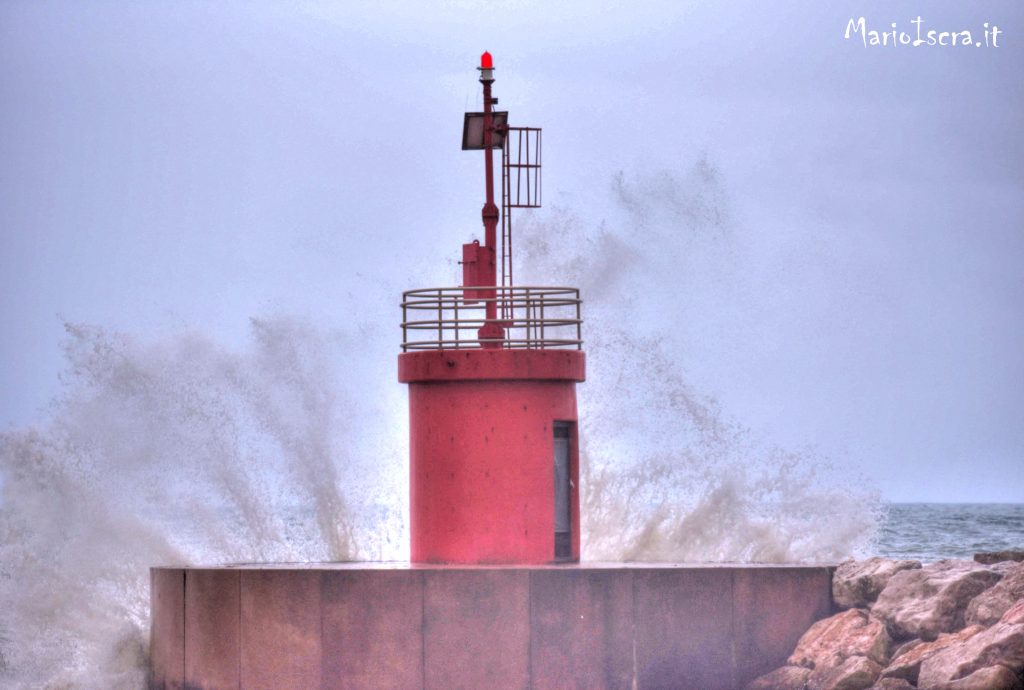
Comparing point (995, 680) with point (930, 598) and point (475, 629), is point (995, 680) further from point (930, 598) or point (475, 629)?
point (475, 629)

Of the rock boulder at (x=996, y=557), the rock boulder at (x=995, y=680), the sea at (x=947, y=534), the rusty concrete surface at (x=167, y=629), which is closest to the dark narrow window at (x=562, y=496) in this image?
the rusty concrete surface at (x=167, y=629)

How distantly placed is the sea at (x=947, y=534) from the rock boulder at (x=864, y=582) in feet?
54.4

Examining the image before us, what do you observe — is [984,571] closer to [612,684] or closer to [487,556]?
[612,684]

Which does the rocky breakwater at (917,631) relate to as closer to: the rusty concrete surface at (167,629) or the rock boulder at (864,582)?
the rock boulder at (864,582)

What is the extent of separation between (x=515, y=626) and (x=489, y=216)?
13.9 feet

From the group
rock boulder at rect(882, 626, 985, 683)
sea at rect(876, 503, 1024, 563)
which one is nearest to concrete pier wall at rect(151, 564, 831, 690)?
rock boulder at rect(882, 626, 985, 683)

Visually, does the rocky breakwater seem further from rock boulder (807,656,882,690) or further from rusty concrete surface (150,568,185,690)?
rusty concrete surface (150,568,185,690)

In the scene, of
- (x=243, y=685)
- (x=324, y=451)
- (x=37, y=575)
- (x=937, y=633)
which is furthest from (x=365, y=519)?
(x=937, y=633)

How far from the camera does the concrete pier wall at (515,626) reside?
15148 mm

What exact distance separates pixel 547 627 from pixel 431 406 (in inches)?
106

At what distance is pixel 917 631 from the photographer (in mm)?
14727

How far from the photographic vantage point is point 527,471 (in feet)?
54.0

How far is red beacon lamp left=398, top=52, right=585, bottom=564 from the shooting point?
16.4 metres

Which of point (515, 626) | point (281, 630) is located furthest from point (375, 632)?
point (515, 626)
